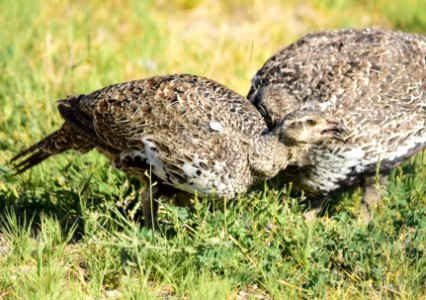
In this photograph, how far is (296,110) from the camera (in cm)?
583

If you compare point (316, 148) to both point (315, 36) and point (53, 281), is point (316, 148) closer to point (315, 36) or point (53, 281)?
point (315, 36)

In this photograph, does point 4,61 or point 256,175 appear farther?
point 4,61

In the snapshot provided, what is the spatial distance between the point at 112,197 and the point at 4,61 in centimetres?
257

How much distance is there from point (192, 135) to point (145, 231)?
71cm

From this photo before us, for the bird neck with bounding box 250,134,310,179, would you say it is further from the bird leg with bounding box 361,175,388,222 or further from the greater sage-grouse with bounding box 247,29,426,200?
the bird leg with bounding box 361,175,388,222

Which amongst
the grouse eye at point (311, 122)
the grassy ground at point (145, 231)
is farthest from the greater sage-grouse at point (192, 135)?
the grassy ground at point (145, 231)

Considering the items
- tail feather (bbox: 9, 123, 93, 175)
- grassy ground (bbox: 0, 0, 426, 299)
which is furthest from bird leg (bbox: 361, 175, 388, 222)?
tail feather (bbox: 9, 123, 93, 175)

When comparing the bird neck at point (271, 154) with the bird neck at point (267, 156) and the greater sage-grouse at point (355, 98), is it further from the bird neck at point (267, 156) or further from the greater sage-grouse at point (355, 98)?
the greater sage-grouse at point (355, 98)

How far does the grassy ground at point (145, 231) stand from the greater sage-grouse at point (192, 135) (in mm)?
184

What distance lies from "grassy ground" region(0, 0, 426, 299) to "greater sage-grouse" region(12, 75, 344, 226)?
18 centimetres

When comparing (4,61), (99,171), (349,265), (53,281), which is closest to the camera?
(53,281)

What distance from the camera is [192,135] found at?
18.0ft

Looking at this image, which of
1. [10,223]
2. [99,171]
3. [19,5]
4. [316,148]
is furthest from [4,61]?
[316,148]

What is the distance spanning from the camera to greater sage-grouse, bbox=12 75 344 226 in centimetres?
543
